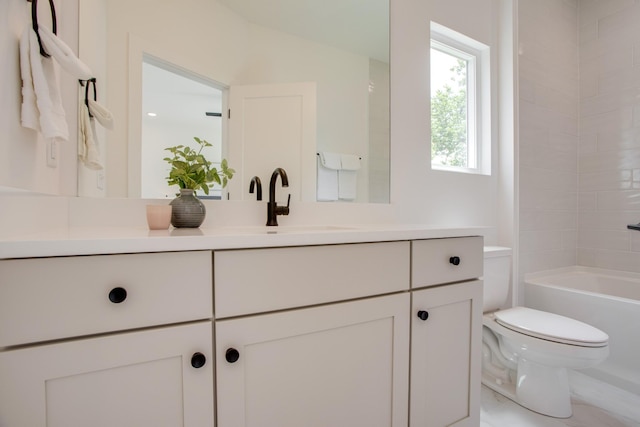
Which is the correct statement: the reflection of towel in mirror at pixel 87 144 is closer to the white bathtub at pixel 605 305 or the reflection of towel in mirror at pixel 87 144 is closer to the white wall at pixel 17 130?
the white wall at pixel 17 130

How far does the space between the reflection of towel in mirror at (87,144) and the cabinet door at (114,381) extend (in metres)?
0.65

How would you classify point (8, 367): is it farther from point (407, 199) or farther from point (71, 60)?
point (407, 199)

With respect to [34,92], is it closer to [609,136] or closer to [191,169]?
[191,169]

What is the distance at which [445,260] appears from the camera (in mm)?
1117

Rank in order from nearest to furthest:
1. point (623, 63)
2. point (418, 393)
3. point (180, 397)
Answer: point (180, 397)
point (418, 393)
point (623, 63)

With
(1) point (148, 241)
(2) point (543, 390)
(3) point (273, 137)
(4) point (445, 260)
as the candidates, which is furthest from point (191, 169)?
(2) point (543, 390)

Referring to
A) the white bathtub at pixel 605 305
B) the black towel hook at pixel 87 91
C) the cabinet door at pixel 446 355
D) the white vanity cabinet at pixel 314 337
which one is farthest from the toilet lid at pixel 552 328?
the black towel hook at pixel 87 91

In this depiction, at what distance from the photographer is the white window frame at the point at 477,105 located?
2.13m

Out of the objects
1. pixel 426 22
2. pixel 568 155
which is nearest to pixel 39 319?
pixel 426 22

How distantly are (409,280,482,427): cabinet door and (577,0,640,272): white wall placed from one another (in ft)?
6.38

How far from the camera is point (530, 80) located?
226 centimetres

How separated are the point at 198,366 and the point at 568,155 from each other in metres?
3.00

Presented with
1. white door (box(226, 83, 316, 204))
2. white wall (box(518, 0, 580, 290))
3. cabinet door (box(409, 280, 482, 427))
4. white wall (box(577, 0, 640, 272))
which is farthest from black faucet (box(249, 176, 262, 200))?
white wall (box(577, 0, 640, 272))

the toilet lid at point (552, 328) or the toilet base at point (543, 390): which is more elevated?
the toilet lid at point (552, 328)
